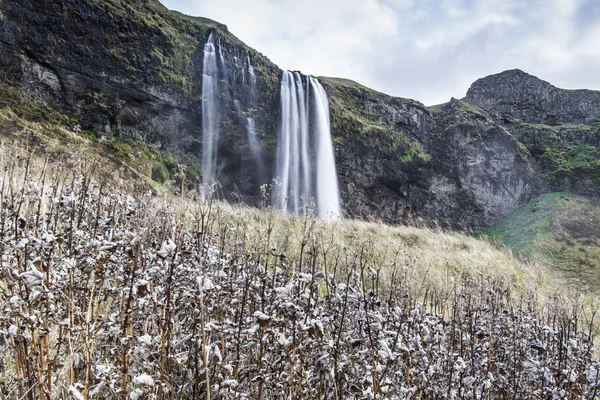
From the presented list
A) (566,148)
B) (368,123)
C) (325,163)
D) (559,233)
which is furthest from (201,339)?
(566,148)

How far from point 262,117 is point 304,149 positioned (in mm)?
3495

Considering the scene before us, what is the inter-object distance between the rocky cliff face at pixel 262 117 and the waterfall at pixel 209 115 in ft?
1.27

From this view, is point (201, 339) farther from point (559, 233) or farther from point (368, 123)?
point (368, 123)

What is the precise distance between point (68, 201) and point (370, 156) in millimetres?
25428

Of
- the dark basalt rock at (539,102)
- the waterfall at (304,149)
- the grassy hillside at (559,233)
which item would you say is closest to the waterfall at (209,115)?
the waterfall at (304,149)

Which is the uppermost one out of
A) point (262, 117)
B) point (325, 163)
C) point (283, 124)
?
point (262, 117)

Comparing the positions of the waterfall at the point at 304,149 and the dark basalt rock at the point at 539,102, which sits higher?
the dark basalt rock at the point at 539,102

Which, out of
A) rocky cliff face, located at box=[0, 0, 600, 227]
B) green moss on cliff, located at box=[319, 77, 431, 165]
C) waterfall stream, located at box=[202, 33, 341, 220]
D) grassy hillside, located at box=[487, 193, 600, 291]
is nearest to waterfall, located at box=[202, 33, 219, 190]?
waterfall stream, located at box=[202, 33, 341, 220]

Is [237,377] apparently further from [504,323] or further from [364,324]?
[504,323]

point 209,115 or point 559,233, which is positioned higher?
point 209,115

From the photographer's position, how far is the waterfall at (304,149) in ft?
76.4

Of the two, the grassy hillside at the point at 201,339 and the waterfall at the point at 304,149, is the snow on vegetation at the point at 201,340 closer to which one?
the grassy hillside at the point at 201,339

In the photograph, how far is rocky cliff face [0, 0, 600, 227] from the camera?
53.9 feet

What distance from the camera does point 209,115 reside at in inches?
834
